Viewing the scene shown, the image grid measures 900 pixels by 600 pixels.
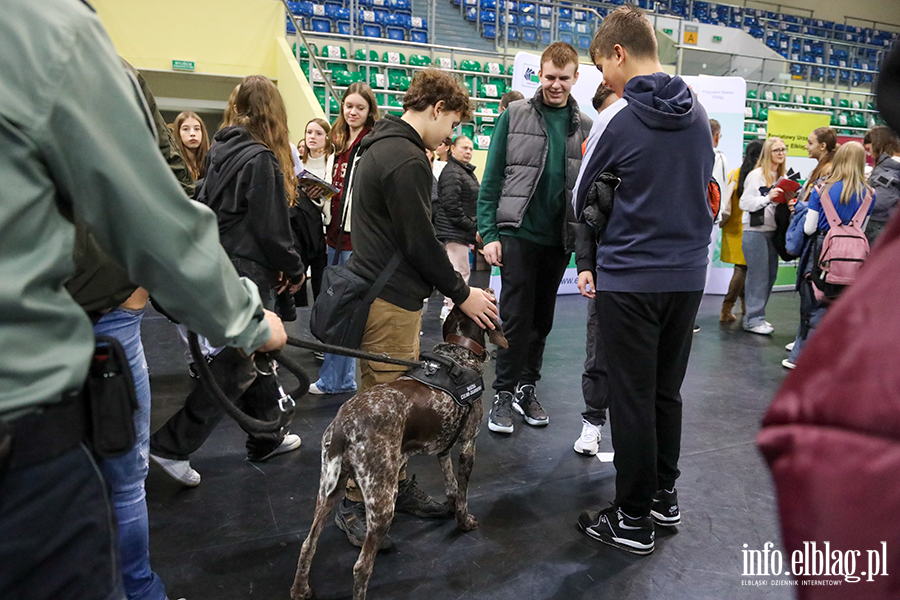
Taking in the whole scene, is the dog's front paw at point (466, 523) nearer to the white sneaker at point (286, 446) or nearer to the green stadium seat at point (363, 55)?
the white sneaker at point (286, 446)

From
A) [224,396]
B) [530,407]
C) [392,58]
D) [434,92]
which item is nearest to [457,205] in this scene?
[530,407]

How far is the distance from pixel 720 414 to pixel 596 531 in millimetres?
1838

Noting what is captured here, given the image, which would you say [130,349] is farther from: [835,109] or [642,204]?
[835,109]

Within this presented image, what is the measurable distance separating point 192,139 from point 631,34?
3136 millimetres

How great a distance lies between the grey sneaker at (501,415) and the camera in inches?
134

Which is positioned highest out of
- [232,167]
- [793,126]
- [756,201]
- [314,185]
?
[232,167]

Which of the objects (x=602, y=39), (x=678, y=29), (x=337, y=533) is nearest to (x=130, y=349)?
(x=337, y=533)

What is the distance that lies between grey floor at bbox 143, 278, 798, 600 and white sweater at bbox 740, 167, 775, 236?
8.54 feet

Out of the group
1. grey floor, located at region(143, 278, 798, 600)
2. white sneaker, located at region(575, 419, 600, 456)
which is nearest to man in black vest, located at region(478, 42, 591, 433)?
white sneaker, located at region(575, 419, 600, 456)

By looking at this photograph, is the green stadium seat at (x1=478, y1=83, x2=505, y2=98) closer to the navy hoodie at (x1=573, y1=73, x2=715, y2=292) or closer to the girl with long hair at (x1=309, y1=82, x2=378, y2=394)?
the girl with long hair at (x1=309, y1=82, x2=378, y2=394)

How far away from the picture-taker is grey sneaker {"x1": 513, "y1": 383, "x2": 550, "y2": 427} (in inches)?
141

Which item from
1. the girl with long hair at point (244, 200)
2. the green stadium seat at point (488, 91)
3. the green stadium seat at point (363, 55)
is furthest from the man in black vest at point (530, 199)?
the green stadium seat at point (363, 55)

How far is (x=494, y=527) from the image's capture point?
2.51m

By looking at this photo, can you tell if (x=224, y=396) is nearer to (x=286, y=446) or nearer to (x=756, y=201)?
(x=286, y=446)
